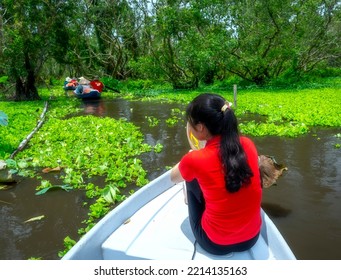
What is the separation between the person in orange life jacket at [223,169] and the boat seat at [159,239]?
0.39 m

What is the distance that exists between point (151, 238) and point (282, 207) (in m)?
2.28

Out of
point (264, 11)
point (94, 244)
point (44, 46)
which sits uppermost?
point (264, 11)

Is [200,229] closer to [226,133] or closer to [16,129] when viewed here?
[226,133]

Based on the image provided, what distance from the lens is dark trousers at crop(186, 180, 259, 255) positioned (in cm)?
272

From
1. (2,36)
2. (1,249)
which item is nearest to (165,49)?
(2,36)

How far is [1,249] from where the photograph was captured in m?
3.96

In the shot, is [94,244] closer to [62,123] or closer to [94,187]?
[94,187]

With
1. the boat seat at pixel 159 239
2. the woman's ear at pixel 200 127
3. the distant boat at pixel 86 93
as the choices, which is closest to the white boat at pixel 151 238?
the boat seat at pixel 159 239

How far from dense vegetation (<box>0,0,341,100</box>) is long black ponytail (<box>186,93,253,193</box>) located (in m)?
14.1

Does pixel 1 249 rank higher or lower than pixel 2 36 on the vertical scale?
lower

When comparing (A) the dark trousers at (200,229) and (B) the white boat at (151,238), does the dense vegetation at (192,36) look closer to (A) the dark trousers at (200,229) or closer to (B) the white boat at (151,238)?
(B) the white boat at (151,238)
